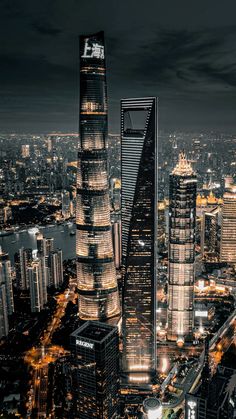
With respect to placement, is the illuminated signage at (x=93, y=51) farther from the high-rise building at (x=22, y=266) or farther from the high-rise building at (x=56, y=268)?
the high-rise building at (x=56, y=268)

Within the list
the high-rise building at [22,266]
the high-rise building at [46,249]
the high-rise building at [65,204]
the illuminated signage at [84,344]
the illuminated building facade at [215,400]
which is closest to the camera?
the illuminated building facade at [215,400]

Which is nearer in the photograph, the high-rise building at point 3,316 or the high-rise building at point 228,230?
the high-rise building at point 3,316

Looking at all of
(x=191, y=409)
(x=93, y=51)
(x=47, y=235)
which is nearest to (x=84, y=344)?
(x=191, y=409)

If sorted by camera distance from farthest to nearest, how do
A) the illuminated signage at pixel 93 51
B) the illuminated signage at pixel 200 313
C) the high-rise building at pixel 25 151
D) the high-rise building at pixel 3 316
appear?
the high-rise building at pixel 25 151, the illuminated signage at pixel 200 313, the high-rise building at pixel 3 316, the illuminated signage at pixel 93 51

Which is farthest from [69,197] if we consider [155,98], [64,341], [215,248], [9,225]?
[155,98]

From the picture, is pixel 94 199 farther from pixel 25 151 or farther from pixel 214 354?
pixel 25 151

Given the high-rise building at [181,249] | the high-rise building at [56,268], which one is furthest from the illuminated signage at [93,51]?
the high-rise building at [56,268]

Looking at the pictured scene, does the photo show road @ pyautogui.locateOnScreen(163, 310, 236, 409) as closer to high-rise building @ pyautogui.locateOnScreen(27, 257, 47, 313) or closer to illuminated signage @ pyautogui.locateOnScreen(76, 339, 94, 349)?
illuminated signage @ pyautogui.locateOnScreen(76, 339, 94, 349)
